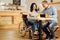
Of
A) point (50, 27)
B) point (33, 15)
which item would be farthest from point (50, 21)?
point (33, 15)

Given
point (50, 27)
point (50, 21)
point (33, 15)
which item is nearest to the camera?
point (50, 27)

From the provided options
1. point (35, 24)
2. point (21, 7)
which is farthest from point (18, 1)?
point (35, 24)

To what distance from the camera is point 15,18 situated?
943 cm

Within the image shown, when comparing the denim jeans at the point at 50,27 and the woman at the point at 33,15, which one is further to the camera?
the woman at the point at 33,15

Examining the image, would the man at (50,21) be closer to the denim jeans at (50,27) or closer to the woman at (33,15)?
the denim jeans at (50,27)

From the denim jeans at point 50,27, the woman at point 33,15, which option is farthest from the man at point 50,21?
the woman at point 33,15

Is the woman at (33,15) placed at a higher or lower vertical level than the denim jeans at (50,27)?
higher

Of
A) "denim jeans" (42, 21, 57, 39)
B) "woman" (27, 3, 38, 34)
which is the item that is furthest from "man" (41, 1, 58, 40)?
"woman" (27, 3, 38, 34)

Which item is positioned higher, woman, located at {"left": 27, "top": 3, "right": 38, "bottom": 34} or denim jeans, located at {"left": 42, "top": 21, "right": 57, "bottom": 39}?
woman, located at {"left": 27, "top": 3, "right": 38, "bottom": 34}

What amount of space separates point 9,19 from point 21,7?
4.05 ft

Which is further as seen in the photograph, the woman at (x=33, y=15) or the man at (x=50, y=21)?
the woman at (x=33, y=15)

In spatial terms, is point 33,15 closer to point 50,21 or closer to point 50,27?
point 50,21

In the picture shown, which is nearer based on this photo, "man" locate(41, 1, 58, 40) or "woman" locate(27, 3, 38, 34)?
"man" locate(41, 1, 58, 40)

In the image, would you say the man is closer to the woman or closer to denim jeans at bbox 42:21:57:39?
denim jeans at bbox 42:21:57:39
